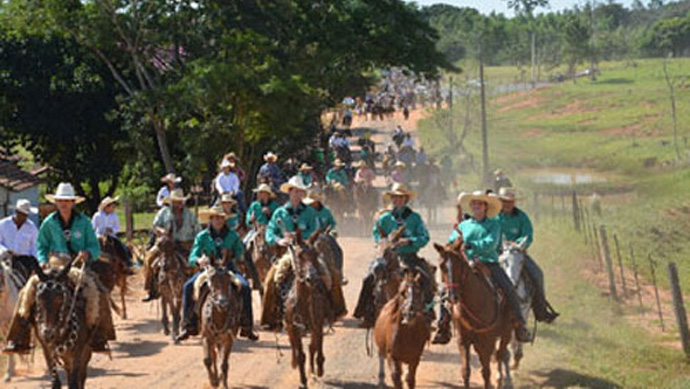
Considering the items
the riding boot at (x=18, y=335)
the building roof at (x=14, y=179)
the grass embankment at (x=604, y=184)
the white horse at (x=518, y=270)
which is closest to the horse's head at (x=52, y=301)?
the riding boot at (x=18, y=335)

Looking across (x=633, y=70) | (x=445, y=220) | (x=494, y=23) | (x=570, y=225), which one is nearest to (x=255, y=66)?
(x=445, y=220)

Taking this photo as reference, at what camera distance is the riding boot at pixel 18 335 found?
13.2 meters

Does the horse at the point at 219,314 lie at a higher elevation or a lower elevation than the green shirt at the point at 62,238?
lower

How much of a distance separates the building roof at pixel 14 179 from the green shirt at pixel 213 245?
15.5 meters

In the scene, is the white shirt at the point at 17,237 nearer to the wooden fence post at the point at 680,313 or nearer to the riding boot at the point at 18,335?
the riding boot at the point at 18,335

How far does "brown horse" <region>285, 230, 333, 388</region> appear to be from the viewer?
1383cm

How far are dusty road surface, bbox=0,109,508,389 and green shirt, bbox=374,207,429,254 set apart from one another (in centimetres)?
212

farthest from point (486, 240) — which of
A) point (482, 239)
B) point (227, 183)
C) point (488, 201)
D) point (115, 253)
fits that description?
point (227, 183)

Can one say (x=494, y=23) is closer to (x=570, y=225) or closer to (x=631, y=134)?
(x=631, y=134)

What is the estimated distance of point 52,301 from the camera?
12445 mm

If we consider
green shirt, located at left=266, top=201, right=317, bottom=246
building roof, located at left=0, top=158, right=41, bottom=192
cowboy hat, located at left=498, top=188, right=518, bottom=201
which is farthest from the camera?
building roof, located at left=0, top=158, right=41, bottom=192

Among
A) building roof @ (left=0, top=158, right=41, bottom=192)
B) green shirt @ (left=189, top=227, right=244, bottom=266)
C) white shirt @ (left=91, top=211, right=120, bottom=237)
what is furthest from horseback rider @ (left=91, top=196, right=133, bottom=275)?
building roof @ (left=0, top=158, right=41, bottom=192)

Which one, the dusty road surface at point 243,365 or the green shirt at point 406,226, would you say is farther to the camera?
the dusty road surface at point 243,365

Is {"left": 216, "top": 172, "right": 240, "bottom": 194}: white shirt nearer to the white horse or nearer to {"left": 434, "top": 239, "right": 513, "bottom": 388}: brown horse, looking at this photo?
the white horse
